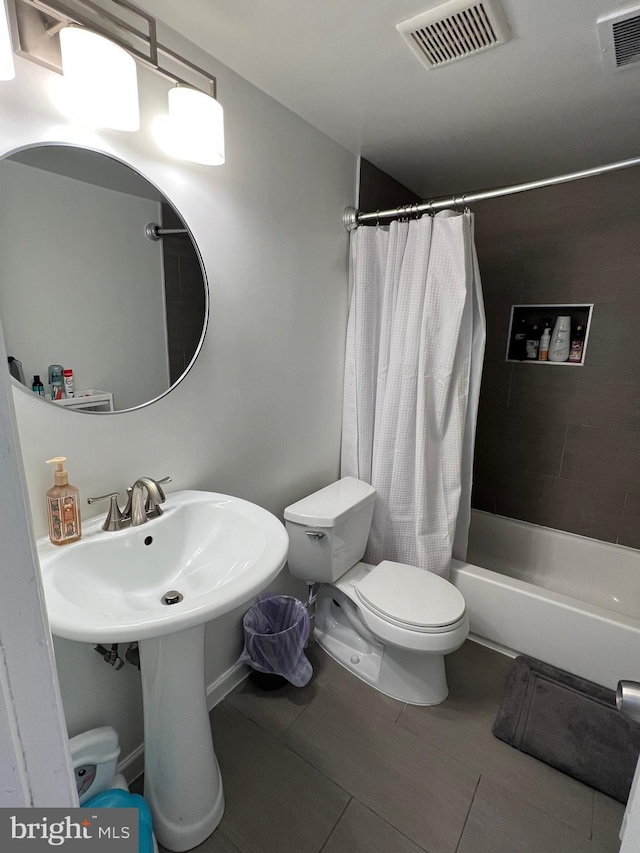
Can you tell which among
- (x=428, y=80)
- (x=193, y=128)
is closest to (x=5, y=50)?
(x=193, y=128)

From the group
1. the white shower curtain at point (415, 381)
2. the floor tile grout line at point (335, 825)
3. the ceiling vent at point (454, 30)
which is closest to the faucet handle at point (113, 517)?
the floor tile grout line at point (335, 825)

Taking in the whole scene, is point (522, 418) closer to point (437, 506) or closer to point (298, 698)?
point (437, 506)

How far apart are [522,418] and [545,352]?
0.39 metres

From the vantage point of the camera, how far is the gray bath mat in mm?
1369

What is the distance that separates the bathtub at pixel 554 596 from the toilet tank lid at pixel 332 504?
1.96 feet

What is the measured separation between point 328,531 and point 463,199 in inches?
54.6

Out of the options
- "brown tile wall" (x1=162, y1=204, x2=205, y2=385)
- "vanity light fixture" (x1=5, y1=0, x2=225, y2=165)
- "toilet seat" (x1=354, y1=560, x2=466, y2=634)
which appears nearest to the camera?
"vanity light fixture" (x1=5, y1=0, x2=225, y2=165)

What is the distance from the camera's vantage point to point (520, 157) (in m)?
1.96

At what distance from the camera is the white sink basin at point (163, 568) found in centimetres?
78

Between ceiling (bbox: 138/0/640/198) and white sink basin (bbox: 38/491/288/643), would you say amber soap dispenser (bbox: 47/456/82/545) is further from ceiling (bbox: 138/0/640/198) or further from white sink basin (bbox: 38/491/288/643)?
ceiling (bbox: 138/0/640/198)

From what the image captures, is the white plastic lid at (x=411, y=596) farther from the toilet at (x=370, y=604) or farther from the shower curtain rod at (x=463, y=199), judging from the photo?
the shower curtain rod at (x=463, y=199)

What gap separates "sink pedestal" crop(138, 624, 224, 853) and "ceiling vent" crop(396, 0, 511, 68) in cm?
168

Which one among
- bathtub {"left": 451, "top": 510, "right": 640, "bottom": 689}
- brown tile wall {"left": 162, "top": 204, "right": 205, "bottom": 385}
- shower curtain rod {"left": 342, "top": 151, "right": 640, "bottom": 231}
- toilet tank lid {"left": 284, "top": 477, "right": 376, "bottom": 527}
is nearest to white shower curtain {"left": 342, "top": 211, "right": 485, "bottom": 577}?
shower curtain rod {"left": 342, "top": 151, "right": 640, "bottom": 231}

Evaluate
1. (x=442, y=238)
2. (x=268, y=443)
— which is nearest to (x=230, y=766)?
(x=268, y=443)
